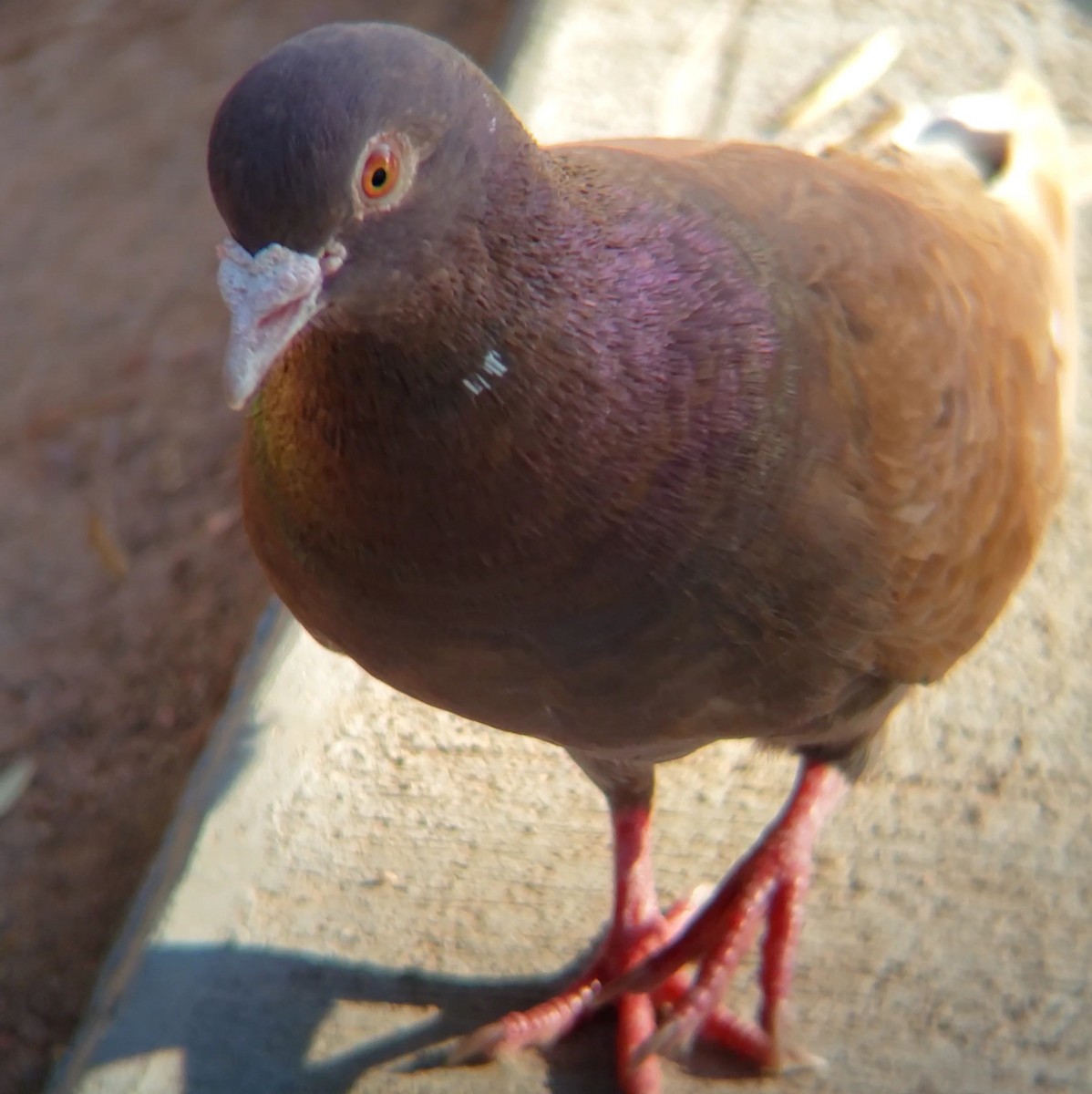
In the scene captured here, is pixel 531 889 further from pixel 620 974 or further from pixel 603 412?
pixel 603 412

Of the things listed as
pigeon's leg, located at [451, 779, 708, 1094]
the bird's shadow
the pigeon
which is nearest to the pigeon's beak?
the pigeon

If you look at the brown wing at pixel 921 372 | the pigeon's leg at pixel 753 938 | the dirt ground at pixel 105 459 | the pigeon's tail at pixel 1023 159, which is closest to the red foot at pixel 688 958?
the pigeon's leg at pixel 753 938

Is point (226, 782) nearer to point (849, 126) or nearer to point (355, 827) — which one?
point (355, 827)

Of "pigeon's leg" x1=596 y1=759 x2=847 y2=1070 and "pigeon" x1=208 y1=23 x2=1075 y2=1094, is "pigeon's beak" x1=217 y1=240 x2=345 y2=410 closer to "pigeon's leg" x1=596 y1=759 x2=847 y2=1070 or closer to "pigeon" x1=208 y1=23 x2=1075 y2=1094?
"pigeon" x1=208 y1=23 x2=1075 y2=1094

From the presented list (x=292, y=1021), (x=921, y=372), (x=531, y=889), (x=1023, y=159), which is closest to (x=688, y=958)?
(x=531, y=889)

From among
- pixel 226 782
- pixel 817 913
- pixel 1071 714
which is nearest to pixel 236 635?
pixel 226 782

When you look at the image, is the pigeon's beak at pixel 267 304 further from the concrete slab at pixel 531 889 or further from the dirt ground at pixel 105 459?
the dirt ground at pixel 105 459
